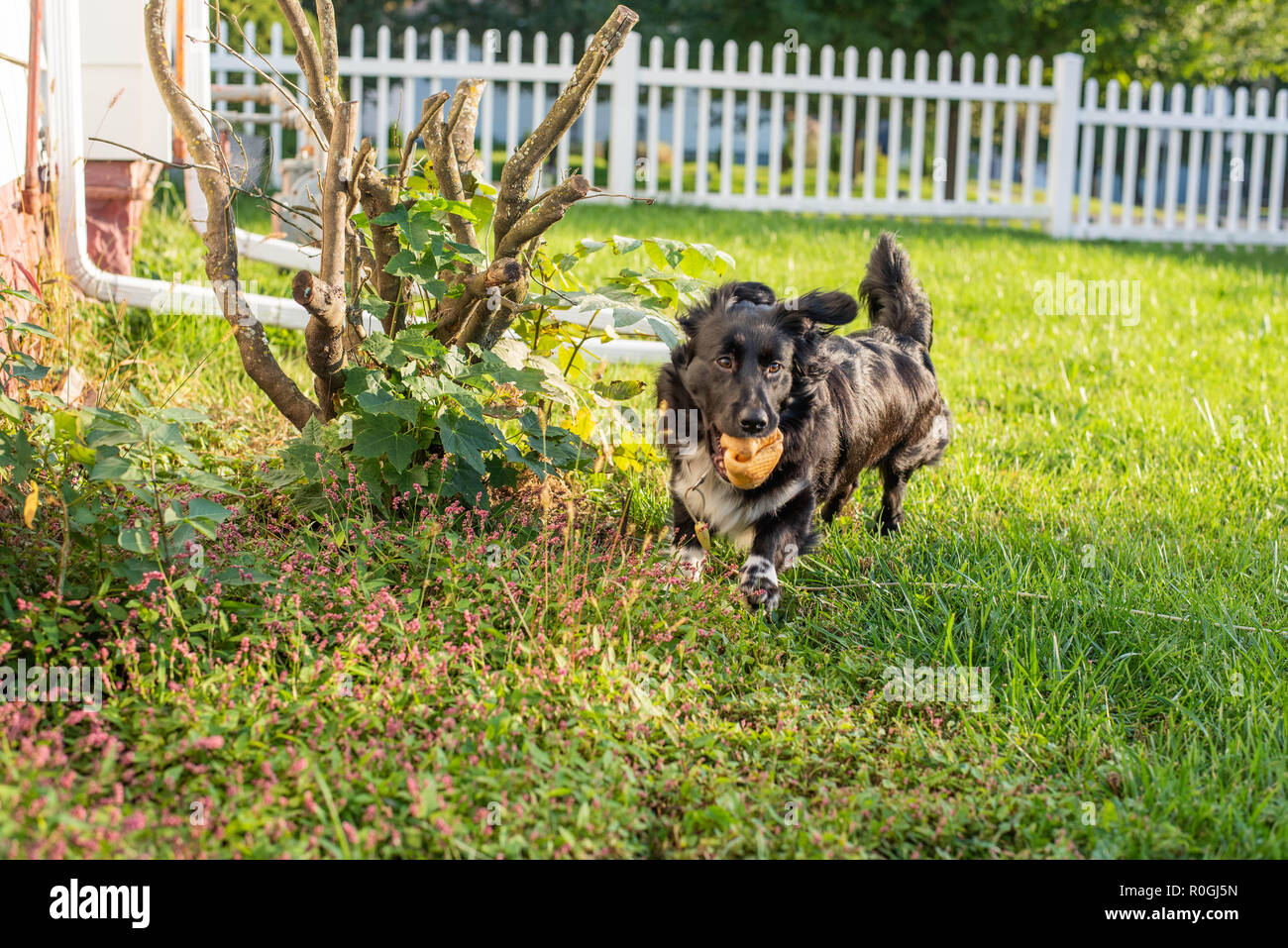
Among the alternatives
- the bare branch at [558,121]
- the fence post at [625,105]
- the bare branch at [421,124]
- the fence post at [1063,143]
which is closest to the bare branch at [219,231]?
the bare branch at [421,124]

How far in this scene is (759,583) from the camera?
3.16 meters

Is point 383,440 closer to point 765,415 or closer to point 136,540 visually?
point 136,540

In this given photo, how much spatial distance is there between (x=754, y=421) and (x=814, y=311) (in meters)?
0.53

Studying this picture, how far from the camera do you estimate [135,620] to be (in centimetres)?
250

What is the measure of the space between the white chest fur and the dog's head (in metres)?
Answer: 0.12

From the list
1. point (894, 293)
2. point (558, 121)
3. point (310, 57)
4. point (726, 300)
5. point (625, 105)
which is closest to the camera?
point (310, 57)

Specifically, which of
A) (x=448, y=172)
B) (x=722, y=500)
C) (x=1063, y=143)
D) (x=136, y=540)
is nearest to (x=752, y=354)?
(x=722, y=500)

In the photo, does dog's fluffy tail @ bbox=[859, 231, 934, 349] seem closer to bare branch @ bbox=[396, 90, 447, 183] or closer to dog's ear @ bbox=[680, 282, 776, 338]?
dog's ear @ bbox=[680, 282, 776, 338]

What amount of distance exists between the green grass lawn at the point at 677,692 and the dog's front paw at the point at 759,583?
2.3 inches

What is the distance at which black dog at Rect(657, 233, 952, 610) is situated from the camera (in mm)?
3189

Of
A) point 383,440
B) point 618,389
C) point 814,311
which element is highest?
point 814,311

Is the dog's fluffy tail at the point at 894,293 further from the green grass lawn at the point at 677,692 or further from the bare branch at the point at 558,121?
the bare branch at the point at 558,121

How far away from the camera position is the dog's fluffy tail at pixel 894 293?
433 cm
